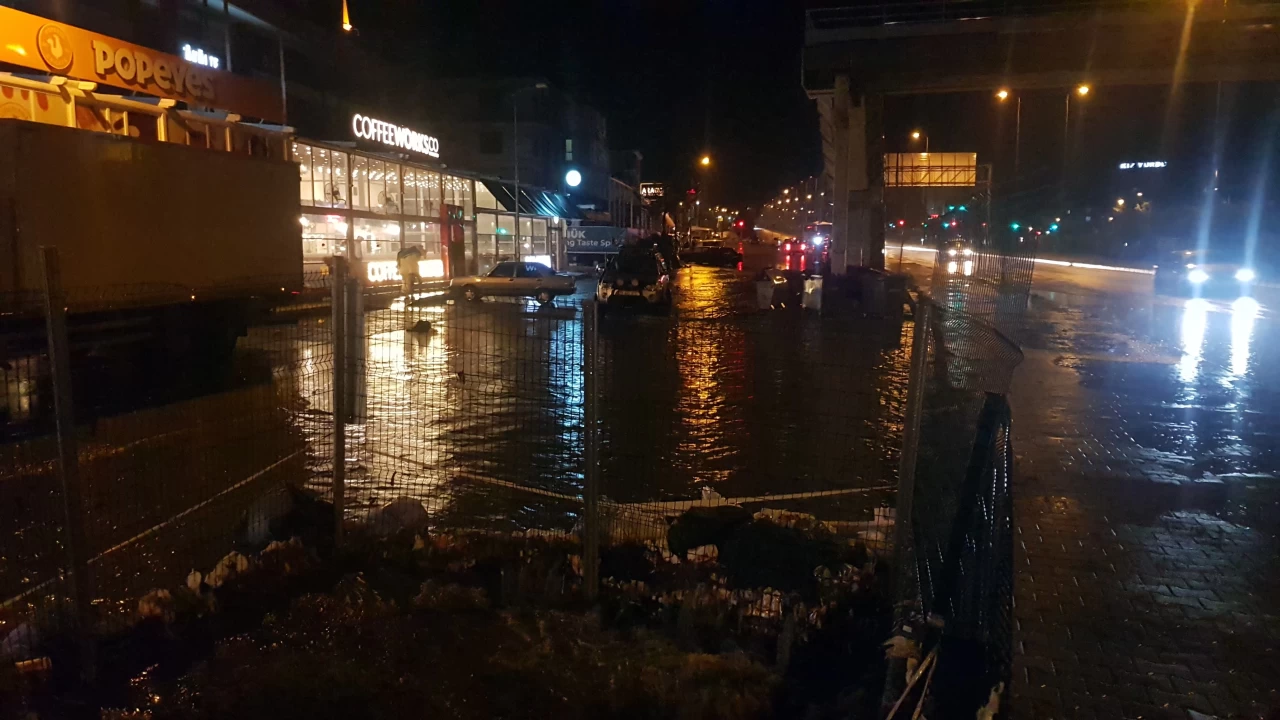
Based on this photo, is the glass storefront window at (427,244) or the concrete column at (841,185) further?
the glass storefront window at (427,244)

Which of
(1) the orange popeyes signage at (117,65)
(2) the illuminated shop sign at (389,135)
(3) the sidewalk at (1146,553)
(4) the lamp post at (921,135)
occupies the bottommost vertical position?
→ (3) the sidewalk at (1146,553)

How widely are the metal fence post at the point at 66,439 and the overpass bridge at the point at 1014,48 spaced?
89.2ft

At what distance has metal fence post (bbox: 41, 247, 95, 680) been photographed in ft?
15.2

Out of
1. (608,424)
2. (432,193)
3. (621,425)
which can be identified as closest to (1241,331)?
(621,425)

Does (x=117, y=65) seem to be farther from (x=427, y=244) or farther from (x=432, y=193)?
(x=432, y=193)

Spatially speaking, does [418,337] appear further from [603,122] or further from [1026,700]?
[603,122]

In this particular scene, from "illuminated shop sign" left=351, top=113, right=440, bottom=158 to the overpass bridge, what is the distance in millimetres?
15526

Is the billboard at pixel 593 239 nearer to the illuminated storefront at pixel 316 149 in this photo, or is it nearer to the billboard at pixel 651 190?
the illuminated storefront at pixel 316 149

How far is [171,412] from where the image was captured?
1196cm

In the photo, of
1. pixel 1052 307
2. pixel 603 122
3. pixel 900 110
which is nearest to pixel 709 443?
pixel 1052 307

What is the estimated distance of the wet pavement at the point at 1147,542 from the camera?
4562 mm

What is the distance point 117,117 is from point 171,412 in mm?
5880

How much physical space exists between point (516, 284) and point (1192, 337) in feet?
62.6

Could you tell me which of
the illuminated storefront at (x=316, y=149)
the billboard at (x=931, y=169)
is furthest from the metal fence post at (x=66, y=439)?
the billboard at (x=931, y=169)
